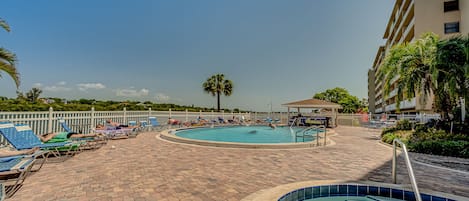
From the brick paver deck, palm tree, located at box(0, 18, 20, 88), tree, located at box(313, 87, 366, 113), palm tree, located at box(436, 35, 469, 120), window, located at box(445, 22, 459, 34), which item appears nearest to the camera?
the brick paver deck

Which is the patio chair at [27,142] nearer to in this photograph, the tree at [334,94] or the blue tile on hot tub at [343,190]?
the blue tile on hot tub at [343,190]

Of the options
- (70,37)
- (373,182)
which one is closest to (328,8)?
(373,182)

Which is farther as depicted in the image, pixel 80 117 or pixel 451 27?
pixel 451 27

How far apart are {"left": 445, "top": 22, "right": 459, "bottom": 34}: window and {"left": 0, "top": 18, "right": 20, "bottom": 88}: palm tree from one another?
3293cm

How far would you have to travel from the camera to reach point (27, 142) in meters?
6.08

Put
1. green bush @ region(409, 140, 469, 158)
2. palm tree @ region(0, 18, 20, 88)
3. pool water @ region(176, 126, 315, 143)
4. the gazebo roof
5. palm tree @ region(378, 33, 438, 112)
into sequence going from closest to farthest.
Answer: palm tree @ region(0, 18, 20, 88) < green bush @ region(409, 140, 469, 158) < palm tree @ region(378, 33, 438, 112) < pool water @ region(176, 126, 315, 143) < the gazebo roof

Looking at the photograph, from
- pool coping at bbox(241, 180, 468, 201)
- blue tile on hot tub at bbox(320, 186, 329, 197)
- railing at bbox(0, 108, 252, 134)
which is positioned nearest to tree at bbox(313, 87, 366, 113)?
railing at bbox(0, 108, 252, 134)

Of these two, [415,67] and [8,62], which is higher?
[415,67]

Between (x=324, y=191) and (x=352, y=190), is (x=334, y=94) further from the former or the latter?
(x=324, y=191)

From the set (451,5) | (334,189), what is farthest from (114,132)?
(451,5)

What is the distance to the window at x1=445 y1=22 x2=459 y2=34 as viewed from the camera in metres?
23.3

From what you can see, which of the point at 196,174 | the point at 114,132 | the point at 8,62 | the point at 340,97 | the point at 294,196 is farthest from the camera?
the point at 340,97

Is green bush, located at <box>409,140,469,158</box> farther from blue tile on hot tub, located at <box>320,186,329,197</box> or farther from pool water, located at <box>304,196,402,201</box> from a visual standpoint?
blue tile on hot tub, located at <box>320,186,329,197</box>

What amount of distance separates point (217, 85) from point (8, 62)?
3152cm
